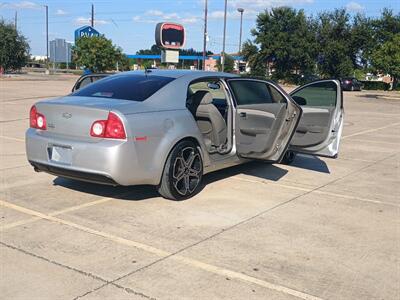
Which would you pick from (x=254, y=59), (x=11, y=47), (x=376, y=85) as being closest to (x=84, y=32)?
(x=11, y=47)

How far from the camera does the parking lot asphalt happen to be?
363cm

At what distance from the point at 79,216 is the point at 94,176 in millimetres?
447

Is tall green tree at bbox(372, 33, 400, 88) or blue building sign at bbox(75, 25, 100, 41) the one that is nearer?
tall green tree at bbox(372, 33, 400, 88)

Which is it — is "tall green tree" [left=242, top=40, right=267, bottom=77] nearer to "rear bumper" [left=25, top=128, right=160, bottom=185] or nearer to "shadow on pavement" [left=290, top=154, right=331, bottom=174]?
"shadow on pavement" [left=290, top=154, right=331, bottom=174]

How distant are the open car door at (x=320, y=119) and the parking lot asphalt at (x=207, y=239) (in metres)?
0.49

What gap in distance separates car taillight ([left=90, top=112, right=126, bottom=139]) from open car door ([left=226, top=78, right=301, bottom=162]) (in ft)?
6.47

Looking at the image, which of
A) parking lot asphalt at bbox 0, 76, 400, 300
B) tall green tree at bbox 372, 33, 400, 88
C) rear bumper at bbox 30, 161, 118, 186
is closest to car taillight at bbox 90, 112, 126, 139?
rear bumper at bbox 30, 161, 118, 186

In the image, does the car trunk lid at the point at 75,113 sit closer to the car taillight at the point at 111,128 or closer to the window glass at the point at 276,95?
→ the car taillight at the point at 111,128

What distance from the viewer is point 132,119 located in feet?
16.7

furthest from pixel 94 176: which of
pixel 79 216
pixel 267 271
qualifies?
pixel 267 271

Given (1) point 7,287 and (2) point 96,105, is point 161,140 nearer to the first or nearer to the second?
(2) point 96,105

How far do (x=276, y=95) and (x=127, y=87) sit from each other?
250 cm

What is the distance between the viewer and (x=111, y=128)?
5.02 meters

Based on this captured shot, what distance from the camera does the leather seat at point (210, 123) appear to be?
21.4 feet
